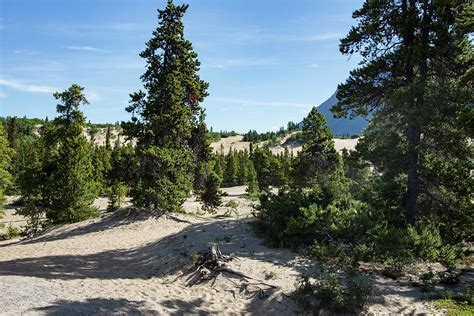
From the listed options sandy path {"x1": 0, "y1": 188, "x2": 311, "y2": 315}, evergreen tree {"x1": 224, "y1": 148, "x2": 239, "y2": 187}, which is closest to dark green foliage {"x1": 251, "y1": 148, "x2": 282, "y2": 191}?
evergreen tree {"x1": 224, "y1": 148, "x2": 239, "y2": 187}

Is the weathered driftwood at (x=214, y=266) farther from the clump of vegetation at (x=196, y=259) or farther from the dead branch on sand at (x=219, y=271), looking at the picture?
the clump of vegetation at (x=196, y=259)

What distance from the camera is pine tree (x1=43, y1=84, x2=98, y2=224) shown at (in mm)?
27234

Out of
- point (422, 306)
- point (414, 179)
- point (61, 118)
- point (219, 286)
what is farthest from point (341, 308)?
point (61, 118)

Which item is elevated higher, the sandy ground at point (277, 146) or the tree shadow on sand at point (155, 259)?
the sandy ground at point (277, 146)

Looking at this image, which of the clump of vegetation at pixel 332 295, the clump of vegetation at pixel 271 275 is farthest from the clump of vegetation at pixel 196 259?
the clump of vegetation at pixel 332 295

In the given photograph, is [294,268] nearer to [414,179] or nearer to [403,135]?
[414,179]

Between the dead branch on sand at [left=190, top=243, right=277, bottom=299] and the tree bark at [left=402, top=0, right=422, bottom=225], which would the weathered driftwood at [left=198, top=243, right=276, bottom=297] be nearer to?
the dead branch on sand at [left=190, top=243, right=277, bottom=299]

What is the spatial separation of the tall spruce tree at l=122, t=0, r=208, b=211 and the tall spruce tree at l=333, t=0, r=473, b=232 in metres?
11.0

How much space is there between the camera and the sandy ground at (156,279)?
10000mm

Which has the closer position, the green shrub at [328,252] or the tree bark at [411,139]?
the green shrub at [328,252]

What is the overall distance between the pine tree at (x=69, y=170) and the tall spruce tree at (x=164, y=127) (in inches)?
198

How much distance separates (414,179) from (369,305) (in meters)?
7.53

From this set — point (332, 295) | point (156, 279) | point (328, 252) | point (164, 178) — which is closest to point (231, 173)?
point (164, 178)

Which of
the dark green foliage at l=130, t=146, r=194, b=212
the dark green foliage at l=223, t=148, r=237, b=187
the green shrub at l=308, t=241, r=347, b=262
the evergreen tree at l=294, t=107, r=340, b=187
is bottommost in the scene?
the dark green foliage at l=223, t=148, r=237, b=187
